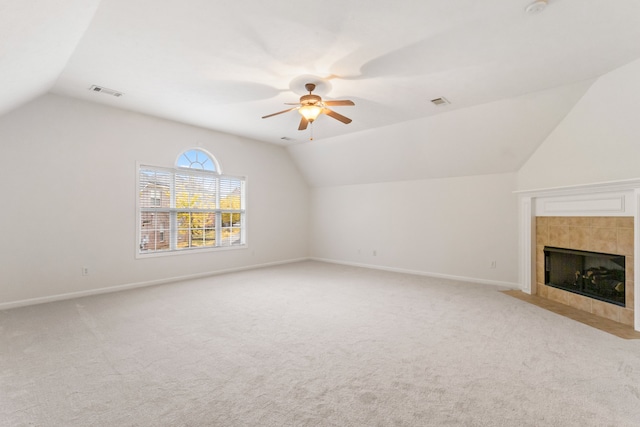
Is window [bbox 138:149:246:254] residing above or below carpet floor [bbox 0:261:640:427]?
above

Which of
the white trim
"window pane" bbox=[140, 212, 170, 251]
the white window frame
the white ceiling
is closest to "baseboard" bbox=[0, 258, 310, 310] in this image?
the white window frame

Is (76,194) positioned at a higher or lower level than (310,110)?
lower

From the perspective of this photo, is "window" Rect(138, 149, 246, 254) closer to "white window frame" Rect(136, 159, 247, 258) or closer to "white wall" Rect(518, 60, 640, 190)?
"white window frame" Rect(136, 159, 247, 258)

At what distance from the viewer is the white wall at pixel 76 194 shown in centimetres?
394

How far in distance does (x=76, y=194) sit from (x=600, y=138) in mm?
7043

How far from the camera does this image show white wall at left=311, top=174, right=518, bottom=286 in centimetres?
522

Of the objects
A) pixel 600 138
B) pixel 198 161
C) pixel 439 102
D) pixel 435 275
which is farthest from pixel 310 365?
pixel 198 161

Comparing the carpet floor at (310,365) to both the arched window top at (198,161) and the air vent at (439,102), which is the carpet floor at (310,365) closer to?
the arched window top at (198,161)

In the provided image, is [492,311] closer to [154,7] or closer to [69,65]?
[154,7]

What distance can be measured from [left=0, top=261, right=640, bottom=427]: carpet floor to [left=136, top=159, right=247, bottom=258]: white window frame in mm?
1288

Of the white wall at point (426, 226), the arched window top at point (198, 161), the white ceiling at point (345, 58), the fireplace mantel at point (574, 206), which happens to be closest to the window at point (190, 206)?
the arched window top at point (198, 161)

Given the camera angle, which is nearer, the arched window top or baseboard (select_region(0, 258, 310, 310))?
baseboard (select_region(0, 258, 310, 310))

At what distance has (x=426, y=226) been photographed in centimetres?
605

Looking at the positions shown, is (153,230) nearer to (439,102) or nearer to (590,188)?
(439,102)
